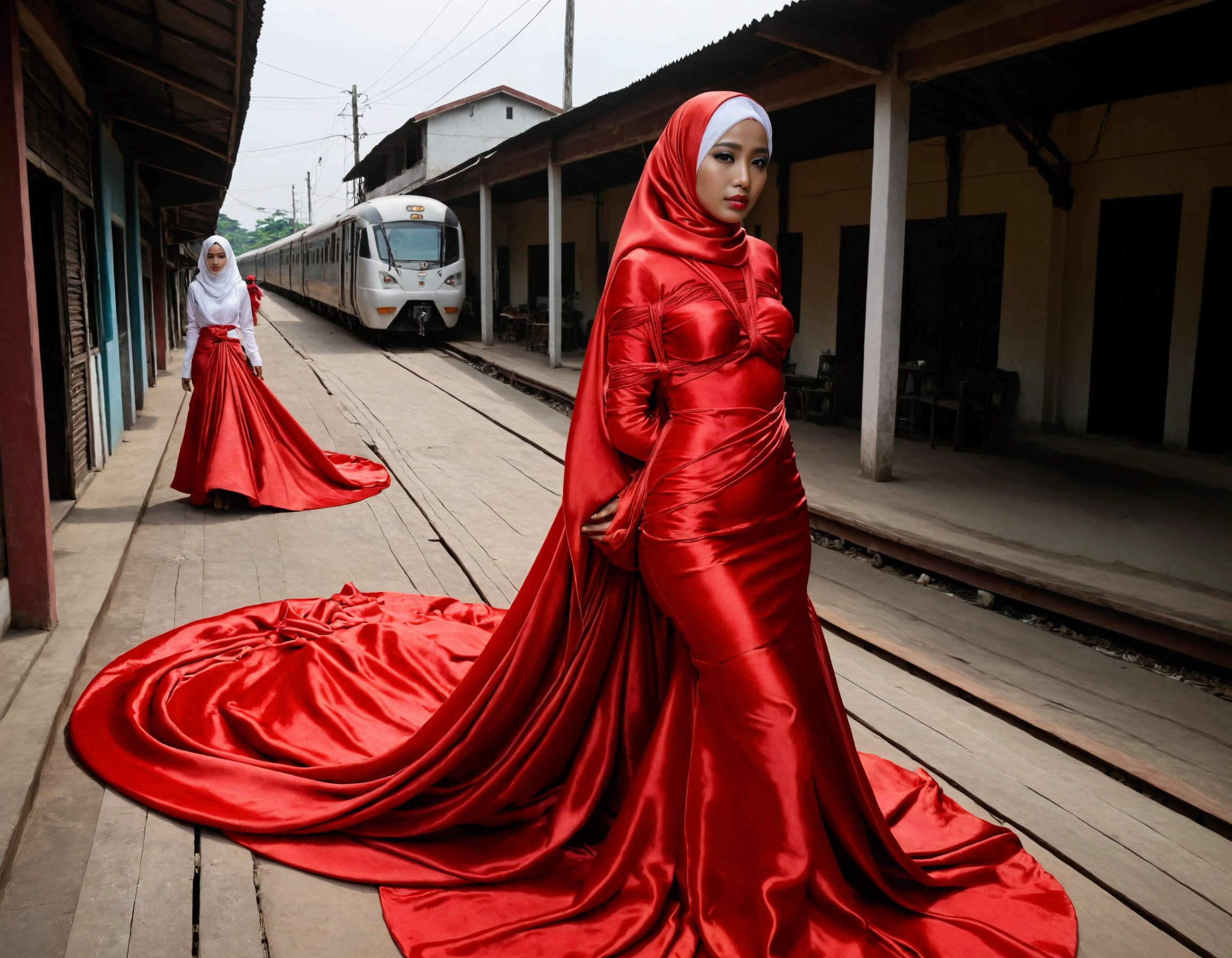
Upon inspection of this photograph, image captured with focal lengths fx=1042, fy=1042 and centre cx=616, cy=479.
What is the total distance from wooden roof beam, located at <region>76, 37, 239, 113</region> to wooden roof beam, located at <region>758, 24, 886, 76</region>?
349 centimetres

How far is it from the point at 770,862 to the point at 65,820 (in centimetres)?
177

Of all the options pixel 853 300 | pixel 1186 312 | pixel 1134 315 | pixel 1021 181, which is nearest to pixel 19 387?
pixel 1186 312

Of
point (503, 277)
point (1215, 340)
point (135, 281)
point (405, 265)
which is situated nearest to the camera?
point (1215, 340)

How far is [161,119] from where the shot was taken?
8.93 m

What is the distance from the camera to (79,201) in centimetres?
734

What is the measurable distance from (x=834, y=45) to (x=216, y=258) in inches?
167

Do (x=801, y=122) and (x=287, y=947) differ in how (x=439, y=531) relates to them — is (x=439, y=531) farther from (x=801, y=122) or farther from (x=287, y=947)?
(x=801, y=122)

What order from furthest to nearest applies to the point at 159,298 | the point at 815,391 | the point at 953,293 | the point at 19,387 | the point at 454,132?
the point at 454,132, the point at 159,298, the point at 815,391, the point at 953,293, the point at 19,387

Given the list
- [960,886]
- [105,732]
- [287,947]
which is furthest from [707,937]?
[105,732]

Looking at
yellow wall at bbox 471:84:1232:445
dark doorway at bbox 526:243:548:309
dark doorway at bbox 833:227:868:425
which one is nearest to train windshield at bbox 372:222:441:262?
dark doorway at bbox 526:243:548:309

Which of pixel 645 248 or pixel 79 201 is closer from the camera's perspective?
pixel 645 248

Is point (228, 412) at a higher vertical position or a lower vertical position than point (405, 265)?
lower

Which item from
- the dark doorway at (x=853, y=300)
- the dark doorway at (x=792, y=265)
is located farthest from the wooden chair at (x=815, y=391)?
the dark doorway at (x=792, y=265)

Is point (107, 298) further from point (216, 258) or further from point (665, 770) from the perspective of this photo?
point (665, 770)
